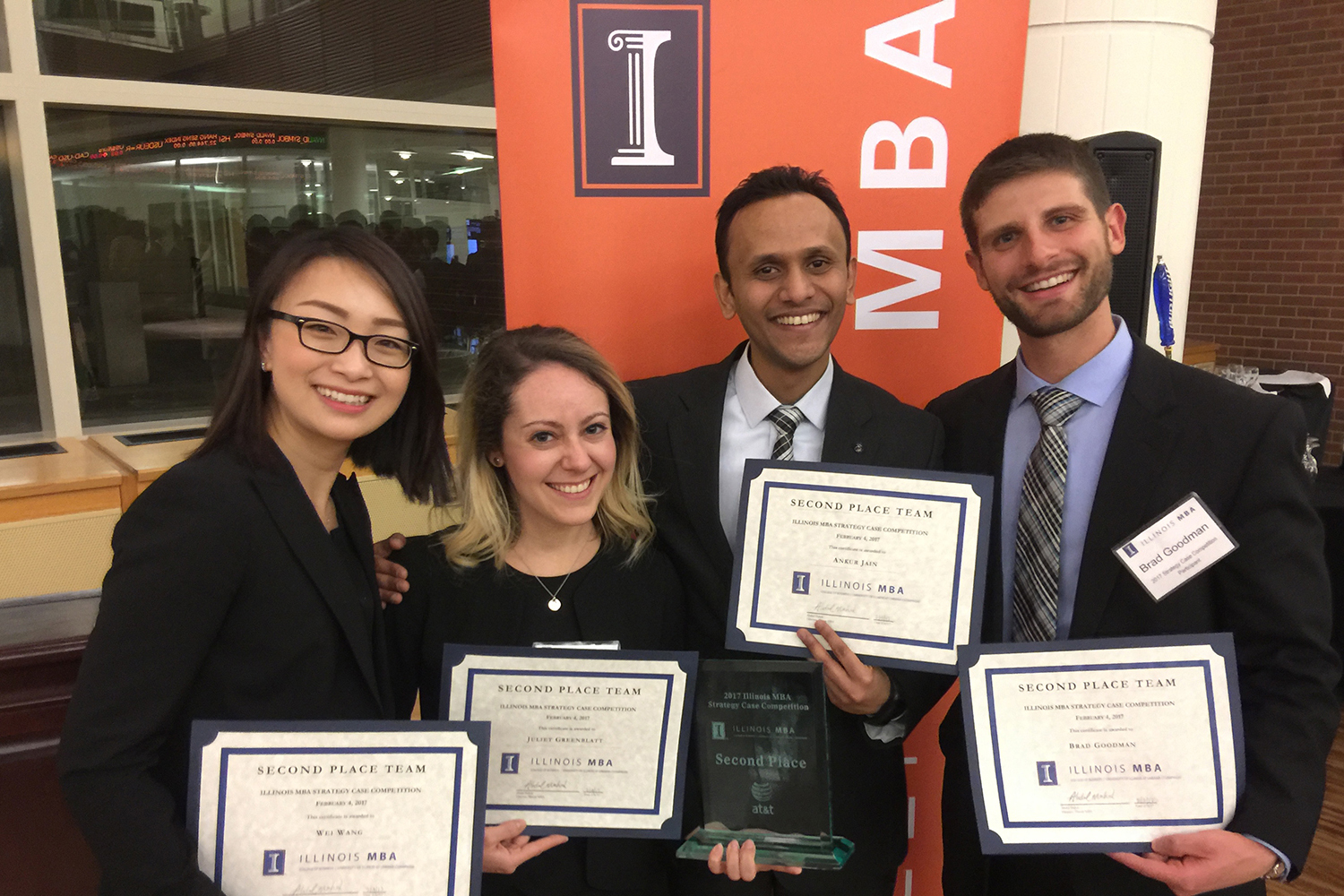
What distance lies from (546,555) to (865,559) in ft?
1.89

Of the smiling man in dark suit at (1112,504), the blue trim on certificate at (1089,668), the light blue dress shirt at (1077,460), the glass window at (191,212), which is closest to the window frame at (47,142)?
the glass window at (191,212)

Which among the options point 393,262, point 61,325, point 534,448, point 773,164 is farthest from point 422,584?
point 61,325

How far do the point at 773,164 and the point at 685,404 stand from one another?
2.37ft

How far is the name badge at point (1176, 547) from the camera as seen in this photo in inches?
54.4

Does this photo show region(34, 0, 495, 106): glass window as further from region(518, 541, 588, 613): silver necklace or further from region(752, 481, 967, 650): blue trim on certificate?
region(752, 481, 967, 650): blue trim on certificate

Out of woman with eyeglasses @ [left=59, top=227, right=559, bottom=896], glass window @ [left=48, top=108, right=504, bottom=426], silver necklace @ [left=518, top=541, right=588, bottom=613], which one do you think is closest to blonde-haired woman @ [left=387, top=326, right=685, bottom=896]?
silver necklace @ [left=518, top=541, right=588, bottom=613]

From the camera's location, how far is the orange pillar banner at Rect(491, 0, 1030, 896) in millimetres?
2023

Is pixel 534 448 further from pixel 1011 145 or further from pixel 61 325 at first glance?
pixel 61 325

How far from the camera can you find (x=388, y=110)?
5.20 meters

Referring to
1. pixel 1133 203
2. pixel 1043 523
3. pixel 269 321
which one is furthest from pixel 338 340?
pixel 1133 203

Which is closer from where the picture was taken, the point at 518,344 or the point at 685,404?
the point at 518,344

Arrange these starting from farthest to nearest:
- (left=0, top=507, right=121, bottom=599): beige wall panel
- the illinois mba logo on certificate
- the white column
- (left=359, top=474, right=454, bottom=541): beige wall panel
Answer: (left=359, top=474, right=454, bottom=541): beige wall panel
(left=0, top=507, right=121, bottom=599): beige wall panel
the white column
the illinois mba logo on certificate

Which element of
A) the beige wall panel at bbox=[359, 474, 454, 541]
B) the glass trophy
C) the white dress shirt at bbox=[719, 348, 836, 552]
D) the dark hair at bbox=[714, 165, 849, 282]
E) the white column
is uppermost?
the white column

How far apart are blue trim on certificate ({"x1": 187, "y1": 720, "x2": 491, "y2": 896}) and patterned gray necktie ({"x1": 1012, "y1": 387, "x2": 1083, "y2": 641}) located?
96cm
